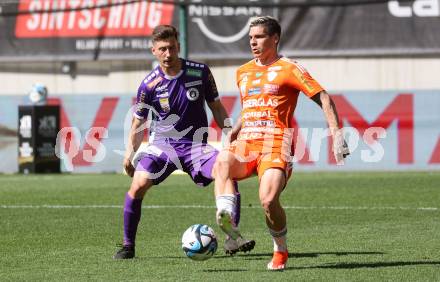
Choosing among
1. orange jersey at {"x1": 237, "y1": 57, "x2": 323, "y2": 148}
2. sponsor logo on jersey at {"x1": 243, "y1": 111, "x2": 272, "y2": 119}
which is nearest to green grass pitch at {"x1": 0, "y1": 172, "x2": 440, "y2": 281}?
orange jersey at {"x1": 237, "y1": 57, "x2": 323, "y2": 148}

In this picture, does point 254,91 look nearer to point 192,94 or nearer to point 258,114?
point 258,114

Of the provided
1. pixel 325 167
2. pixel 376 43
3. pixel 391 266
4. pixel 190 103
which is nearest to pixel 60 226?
pixel 190 103

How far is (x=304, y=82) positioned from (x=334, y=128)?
54 centimetres

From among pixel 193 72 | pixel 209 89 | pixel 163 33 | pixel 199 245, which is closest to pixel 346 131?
pixel 209 89

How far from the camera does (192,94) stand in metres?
10.1

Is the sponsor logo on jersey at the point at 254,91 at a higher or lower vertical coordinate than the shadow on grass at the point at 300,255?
higher

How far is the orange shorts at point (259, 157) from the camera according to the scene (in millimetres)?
8727

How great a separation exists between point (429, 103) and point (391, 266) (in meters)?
14.3

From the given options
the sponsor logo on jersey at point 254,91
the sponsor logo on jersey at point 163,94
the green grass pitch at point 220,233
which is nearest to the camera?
the green grass pitch at point 220,233

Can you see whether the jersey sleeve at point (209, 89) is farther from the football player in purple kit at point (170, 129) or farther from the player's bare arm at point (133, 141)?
the player's bare arm at point (133, 141)

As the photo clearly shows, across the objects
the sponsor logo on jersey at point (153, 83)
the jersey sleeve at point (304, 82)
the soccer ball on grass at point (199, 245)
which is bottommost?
the soccer ball on grass at point (199, 245)

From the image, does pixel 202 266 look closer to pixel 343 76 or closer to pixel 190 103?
pixel 190 103

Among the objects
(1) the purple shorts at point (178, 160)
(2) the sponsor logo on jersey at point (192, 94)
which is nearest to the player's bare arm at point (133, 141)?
(1) the purple shorts at point (178, 160)

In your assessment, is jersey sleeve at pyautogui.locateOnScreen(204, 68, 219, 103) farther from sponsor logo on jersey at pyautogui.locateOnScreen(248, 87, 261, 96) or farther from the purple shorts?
sponsor logo on jersey at pyautogui.locateOnScreen(248, 87, 261, 96)
